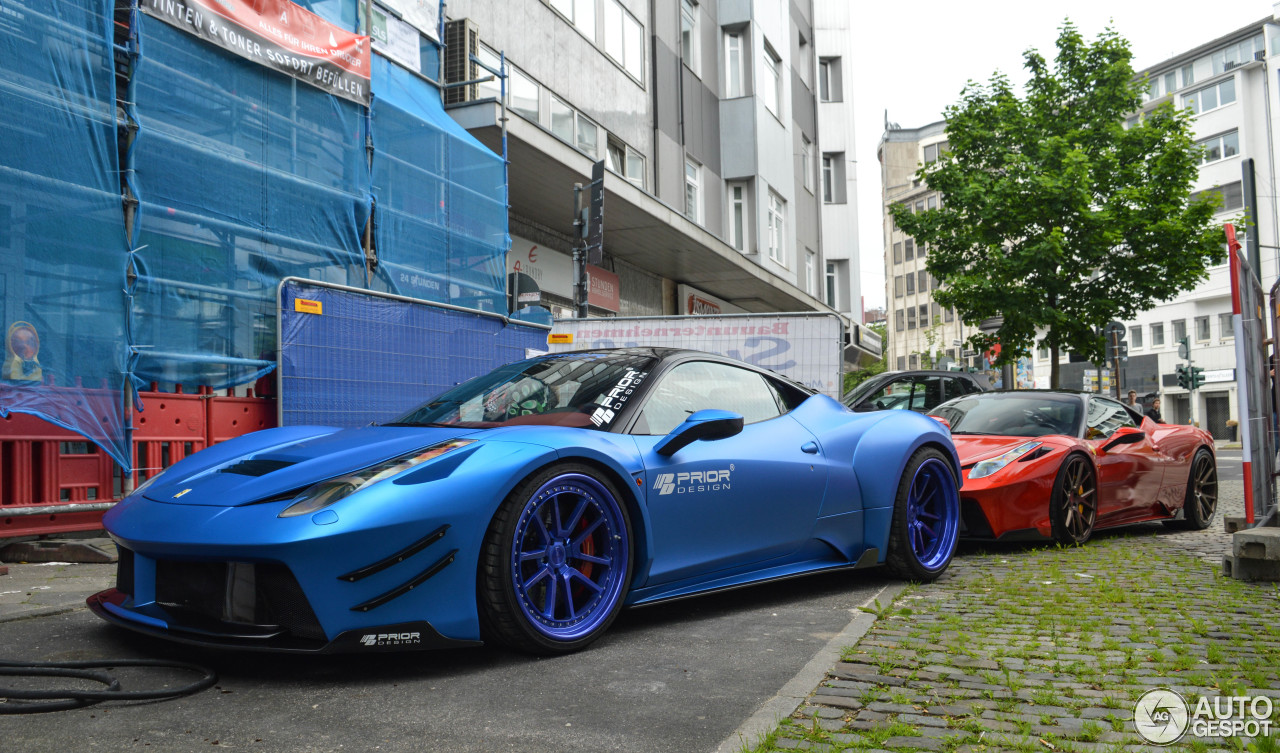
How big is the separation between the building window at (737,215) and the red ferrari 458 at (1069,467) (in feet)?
51.4

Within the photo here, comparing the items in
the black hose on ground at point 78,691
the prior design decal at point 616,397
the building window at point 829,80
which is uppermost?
the building window at point 829,80

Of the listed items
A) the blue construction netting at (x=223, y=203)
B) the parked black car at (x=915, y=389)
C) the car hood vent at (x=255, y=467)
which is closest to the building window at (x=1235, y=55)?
the parked black car at (x=915, y=389)

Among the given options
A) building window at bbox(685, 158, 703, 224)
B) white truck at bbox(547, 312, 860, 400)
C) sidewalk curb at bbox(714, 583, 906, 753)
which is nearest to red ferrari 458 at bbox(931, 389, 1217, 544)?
white truck at bbox(547, 312, 860, 400)

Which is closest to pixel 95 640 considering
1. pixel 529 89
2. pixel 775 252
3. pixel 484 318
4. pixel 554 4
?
pixel 484 318

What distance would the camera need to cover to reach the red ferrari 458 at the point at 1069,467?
668 centimetres

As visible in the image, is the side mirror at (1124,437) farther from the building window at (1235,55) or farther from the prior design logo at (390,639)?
the building window at (1235,55)

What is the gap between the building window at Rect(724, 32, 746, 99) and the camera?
23942 mm

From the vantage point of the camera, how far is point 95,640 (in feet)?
12.1

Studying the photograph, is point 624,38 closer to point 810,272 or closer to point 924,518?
point 810,272

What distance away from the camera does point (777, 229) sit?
26.5 metres

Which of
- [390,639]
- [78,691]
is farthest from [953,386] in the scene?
[78,691]

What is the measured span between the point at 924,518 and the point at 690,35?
19.0 metres

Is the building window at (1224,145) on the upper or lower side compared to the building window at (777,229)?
upper

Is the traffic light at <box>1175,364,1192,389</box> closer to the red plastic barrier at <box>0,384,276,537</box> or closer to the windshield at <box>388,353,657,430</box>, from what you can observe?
the red plastic barrier at <box>0,384,276,537</box>
